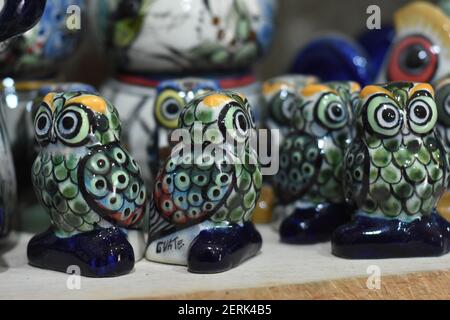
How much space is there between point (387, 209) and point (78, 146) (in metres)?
0.29

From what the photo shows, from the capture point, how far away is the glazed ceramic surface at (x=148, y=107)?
98cm

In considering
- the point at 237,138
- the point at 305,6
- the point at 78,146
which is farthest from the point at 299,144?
the point at 305,6

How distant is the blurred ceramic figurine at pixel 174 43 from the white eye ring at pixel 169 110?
68 mm

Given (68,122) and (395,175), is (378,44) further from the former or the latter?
(68,122)

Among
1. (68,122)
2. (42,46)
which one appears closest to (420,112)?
(68,122)

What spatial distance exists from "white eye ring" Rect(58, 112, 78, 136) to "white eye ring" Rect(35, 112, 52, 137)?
0.02 metres

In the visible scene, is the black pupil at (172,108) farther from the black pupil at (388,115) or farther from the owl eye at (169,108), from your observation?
the black pupil at (388,115)

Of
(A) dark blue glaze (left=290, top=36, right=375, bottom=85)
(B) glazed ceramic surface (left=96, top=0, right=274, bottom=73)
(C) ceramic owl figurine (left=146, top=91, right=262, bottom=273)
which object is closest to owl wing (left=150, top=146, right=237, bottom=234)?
(C) ceramic owl figurine (left=146, top=91, right=262, bottom=273)

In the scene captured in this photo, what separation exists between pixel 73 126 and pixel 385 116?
0.92 ft

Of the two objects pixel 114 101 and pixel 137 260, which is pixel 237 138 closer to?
pixel 137 260

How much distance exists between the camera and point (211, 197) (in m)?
0.85

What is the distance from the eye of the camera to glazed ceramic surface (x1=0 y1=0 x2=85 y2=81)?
3.35 feet

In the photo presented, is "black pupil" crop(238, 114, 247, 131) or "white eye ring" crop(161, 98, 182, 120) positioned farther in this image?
"white eye ring" crop(161, 98, 182, 120)

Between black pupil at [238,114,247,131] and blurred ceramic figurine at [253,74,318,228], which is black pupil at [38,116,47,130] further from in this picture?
blurred ceramic figurine at [253,74,318,228]
